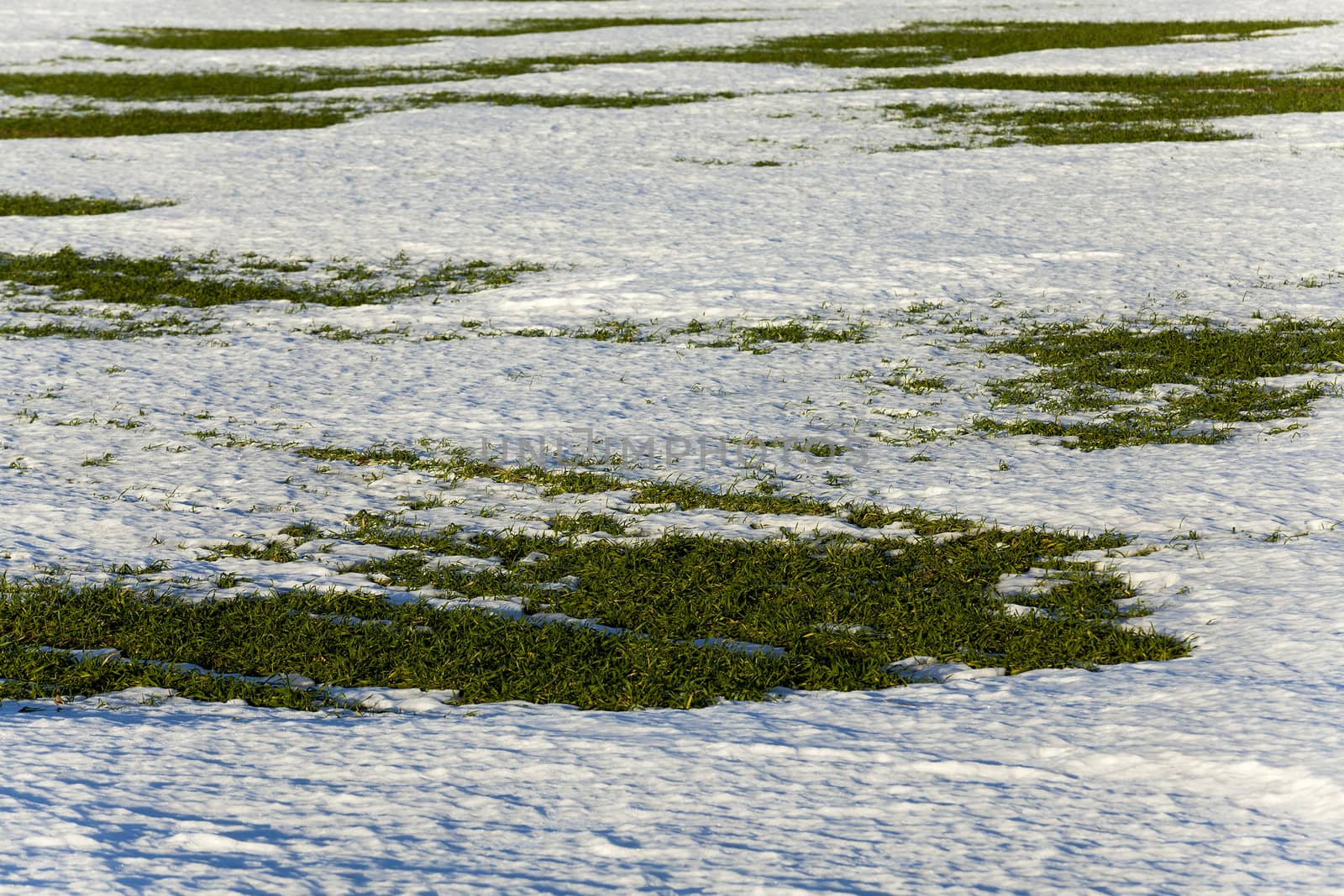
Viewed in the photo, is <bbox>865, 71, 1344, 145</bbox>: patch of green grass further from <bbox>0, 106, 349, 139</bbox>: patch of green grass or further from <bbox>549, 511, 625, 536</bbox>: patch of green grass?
<bbox>549, 511, 625, 536</bbox>: patch of green grass

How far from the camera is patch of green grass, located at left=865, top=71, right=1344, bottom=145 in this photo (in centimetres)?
2155

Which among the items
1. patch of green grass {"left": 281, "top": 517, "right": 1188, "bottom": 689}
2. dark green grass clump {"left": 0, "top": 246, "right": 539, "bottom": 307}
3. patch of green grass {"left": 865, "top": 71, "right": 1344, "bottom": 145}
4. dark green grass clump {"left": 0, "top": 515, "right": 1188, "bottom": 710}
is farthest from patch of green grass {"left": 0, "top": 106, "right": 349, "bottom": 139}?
dark green grass clump {"left": 0, "top": 515, "right": 1188, "bottom": 710}

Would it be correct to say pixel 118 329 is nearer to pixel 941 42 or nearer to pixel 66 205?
pixel 66 205

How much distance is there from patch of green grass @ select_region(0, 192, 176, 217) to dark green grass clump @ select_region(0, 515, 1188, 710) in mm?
12455

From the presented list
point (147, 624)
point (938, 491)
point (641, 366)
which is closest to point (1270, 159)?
point (641, 366)

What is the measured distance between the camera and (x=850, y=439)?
9.20 m

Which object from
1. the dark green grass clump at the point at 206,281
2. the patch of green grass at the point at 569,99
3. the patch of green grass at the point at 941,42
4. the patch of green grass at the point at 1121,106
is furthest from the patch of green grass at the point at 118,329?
the patch of green grass at the point at 941,42

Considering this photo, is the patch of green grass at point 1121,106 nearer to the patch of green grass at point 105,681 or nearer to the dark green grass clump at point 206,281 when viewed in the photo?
the dark green grass clump at point 206,281

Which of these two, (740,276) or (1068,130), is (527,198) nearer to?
(740,276)

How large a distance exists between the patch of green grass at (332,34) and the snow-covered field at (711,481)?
1841cm

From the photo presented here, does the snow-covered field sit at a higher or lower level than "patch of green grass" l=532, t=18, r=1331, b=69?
lower

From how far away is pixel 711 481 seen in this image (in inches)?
332

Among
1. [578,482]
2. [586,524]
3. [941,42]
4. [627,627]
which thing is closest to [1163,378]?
[578,482]

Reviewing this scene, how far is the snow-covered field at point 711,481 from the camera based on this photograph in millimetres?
4273
